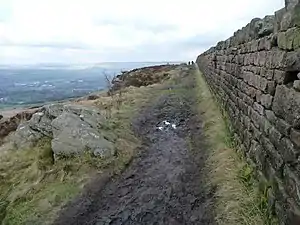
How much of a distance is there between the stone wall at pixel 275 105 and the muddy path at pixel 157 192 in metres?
1.16

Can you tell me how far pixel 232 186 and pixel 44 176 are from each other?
3.86 metres

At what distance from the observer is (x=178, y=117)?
1215cm

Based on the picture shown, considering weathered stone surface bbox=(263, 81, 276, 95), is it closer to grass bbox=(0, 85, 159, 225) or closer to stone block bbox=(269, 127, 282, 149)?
stone block bbox=(269, 127, 282, 149)

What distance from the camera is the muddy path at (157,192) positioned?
5.50m

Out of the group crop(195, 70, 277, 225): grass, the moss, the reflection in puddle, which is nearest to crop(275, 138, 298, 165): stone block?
crop(195, 70, 277, 225): grass

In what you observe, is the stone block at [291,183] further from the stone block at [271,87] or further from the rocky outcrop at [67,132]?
the rocky outcrop at [67,132]

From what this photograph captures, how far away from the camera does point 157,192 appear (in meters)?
6.29

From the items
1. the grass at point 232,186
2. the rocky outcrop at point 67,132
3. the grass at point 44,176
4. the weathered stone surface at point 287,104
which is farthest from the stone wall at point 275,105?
the rocky outcrop at point 67,132

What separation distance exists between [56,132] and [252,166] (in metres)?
4.90

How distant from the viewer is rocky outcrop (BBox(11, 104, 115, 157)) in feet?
25.8

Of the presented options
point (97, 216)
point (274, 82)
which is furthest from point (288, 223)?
point (97, 216)

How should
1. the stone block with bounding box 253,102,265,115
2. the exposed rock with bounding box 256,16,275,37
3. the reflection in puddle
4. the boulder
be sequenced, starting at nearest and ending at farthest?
the stone block with bounding box 253,102,265,115 < the exposed rock with bounding box 256,16,275,37 < the boulder < the reflection in puddle

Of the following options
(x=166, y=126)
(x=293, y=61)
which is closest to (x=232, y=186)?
(x=293, y=61)

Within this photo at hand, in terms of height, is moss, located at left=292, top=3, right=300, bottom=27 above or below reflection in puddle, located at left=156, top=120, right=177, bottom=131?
above
